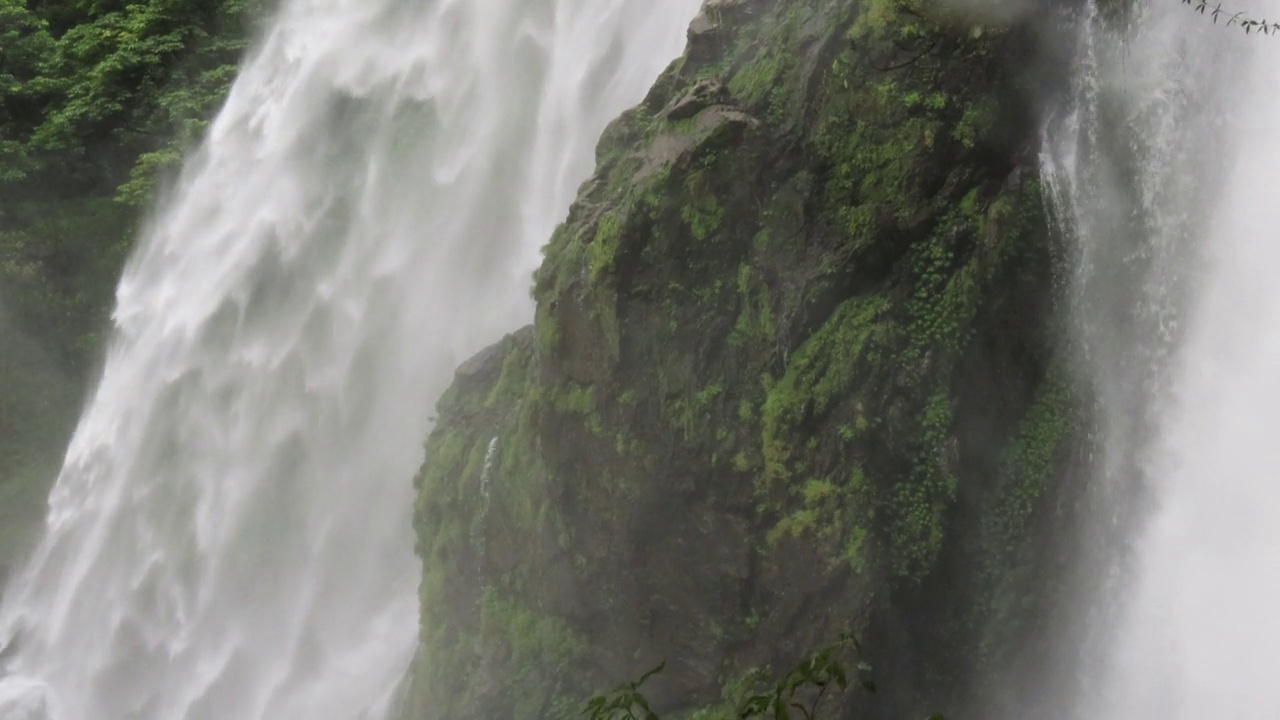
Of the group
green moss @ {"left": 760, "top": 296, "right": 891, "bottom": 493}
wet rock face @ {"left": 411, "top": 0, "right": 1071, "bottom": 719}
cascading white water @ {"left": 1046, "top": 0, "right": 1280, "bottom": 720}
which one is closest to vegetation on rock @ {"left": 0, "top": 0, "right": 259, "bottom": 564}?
wet rock face @ {"left": 411, "top": 0, "right": 1071, "bottom": 719}

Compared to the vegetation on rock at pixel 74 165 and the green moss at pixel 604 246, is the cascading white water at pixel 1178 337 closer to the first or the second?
the green moss at pixel 604 246

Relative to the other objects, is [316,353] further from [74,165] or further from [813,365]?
[74,165]

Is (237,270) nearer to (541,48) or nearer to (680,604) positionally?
(541,48)

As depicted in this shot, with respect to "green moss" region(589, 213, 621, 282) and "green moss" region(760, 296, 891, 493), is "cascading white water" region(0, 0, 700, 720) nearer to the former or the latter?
"green moss" region(589, 213, 621, 282)

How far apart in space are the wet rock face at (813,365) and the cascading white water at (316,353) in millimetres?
2827

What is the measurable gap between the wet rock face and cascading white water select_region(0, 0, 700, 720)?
2827mm

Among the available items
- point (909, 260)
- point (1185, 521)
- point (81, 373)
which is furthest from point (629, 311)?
point (81, 373)

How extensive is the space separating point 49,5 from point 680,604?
686 inches

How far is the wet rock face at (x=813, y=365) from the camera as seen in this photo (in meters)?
6.51

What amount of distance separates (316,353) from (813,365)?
20.8 feet

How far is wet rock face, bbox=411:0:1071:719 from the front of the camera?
6512mm

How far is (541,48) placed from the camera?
10430 mm

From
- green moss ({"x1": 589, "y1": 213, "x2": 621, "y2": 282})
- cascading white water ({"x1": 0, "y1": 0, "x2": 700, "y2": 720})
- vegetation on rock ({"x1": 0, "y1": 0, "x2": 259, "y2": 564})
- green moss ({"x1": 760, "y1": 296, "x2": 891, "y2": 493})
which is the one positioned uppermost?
vegetation on rock ({"x1": 0, "y1": 0, "x2": 259, "y2": 564})

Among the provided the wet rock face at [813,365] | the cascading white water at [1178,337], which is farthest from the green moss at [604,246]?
the cascading white water at [1178,337]
